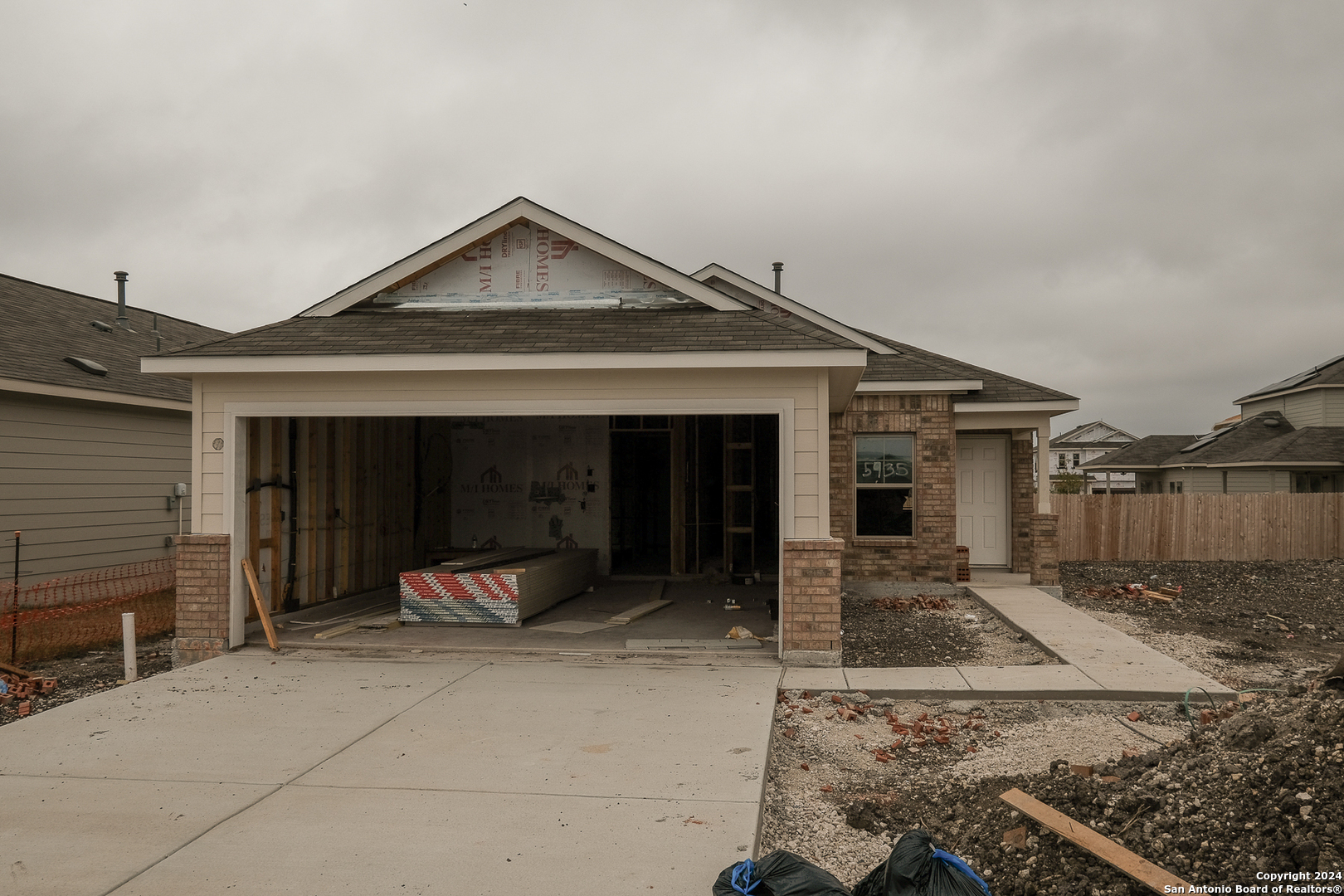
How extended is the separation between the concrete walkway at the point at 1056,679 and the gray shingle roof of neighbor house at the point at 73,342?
11.3 m

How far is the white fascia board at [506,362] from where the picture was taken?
757 centimetres

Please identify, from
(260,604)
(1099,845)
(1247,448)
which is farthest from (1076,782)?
(1247,448)

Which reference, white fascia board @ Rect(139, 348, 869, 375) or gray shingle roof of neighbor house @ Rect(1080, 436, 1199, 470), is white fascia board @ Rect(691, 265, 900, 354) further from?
gray shingle roof of neighbor house @ Rect(1080, 436, 1199, 470)

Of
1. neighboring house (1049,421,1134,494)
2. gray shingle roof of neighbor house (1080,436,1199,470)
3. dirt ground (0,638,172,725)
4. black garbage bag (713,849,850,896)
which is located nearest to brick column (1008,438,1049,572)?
black garbage bag (713,849,850,896)

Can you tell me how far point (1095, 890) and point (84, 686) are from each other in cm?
826

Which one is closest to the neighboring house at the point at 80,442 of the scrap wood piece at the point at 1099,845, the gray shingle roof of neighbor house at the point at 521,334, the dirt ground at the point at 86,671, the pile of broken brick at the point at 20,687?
the dirt ground at the point at 86,671

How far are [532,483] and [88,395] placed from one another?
6.66 m

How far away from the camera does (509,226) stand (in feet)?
31.1

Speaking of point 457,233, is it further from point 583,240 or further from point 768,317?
point 768,317

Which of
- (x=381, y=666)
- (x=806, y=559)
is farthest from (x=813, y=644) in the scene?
(x=381, y=666)

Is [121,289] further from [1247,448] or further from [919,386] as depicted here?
[1247,448]

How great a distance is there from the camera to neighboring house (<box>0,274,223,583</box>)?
11422 mm

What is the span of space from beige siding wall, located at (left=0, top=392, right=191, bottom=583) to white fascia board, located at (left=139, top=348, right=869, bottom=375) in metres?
5.20

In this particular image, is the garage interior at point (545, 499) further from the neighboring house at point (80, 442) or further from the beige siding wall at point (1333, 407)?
the beige siding wall at point (1333, 407)
